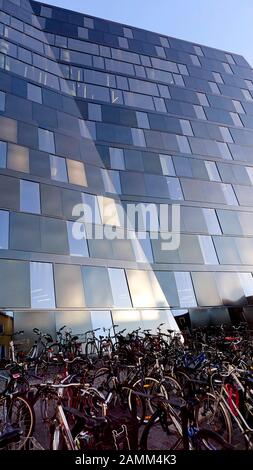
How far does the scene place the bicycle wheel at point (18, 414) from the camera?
4340 millimetres

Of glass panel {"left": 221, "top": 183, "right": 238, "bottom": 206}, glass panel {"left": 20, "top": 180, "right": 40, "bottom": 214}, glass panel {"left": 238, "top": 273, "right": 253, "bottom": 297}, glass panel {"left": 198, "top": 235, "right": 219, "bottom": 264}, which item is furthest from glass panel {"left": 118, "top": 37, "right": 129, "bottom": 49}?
glass panel {"left": 238, "top": 273, "right": 253, "bottom": 297}

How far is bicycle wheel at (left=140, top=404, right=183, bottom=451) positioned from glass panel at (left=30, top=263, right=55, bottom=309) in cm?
801

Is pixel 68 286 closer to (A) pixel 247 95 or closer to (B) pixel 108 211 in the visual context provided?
(B) pixel 108 211

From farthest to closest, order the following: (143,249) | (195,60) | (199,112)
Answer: (195,60), (199,112), (143,249)

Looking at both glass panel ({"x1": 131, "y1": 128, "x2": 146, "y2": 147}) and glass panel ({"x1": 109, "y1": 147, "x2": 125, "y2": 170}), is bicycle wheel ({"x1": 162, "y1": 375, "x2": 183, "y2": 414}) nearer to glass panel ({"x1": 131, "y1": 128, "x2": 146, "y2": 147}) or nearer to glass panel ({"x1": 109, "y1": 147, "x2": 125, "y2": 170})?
glass panel ({"x1": 109, "y1": 147, "x2": 125, "y2": 170})

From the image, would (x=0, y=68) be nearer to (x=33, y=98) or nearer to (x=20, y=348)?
(x=33, y=98)

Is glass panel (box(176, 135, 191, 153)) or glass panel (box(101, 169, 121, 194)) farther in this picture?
glass panel (box(176, 135, 191, 153))

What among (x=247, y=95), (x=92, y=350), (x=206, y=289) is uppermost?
(x=247, y=95)

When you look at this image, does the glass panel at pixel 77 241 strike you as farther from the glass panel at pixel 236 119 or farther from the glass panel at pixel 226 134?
the glass panel at pixel 236 119

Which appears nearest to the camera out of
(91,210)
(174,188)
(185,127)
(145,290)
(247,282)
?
(145,290)

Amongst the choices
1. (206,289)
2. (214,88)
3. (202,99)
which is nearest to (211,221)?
(206,289)

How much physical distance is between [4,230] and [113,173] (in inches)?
328

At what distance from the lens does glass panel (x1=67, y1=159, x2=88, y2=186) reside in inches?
639

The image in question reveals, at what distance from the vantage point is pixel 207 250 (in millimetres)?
17844
